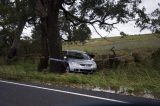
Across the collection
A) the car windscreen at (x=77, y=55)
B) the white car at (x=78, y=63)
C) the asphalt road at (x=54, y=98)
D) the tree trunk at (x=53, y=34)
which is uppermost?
the tree trunk at (x=53, y=34)

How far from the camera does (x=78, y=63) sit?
80.4 ft

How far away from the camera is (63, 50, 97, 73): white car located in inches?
958

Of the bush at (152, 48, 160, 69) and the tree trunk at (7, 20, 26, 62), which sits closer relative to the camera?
the bush at (152, 48, 160, 69)

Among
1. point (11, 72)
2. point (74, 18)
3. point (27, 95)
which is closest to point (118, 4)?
point (74, 18)

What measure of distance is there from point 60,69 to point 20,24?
12232mm

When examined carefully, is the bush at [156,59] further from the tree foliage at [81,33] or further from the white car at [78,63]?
the tree foliage at [81,33]

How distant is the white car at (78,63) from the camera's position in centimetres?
2433

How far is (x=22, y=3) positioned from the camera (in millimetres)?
25203

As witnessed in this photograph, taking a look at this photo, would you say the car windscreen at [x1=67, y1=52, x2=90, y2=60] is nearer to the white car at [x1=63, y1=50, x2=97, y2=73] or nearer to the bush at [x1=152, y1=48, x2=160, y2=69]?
the white car at [x1=63, y1=50, x2=97, y2=73]

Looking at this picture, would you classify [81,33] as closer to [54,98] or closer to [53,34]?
[53,34]

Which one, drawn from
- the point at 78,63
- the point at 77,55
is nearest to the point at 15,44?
the point at 77,55

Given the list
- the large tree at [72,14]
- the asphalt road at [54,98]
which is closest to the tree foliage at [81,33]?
the large tree at [72,14]

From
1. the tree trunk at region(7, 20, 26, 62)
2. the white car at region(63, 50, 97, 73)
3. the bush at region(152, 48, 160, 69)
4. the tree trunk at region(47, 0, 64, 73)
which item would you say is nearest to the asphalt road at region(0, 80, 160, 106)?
the tree trunk at region(47, 0, 64, 73)

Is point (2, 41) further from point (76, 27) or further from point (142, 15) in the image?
point (142, 15)
